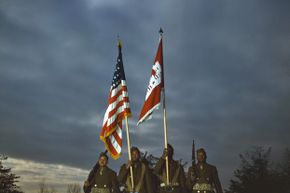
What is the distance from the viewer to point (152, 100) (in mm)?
17422

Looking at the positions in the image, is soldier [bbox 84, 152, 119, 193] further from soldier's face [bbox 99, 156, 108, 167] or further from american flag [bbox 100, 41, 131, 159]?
american flag [bbox 100, 41, 131, 159]

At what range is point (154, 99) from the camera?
17.4 metres

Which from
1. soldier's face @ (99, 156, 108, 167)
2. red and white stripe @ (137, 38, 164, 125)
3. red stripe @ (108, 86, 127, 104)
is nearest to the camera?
soldier's face @ (99, 156, 108, 167)

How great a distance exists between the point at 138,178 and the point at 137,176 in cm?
9

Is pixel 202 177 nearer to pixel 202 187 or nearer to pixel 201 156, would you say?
pixel 202 187

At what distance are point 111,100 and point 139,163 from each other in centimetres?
274

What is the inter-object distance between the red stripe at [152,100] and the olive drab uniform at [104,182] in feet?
8.10

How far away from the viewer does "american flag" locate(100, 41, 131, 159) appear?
1738 cm

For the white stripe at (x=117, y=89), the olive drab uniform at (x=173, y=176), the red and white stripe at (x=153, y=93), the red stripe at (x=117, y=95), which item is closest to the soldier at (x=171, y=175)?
the olive drab uniform at (x=173, y=176)

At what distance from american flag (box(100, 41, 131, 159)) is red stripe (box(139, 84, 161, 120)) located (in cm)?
62

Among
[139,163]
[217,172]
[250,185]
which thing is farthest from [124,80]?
[250,185]

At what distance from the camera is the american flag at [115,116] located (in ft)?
57.0

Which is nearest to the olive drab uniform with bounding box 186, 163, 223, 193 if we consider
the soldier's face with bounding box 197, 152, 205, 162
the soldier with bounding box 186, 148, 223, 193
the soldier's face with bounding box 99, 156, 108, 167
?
the soldier with bounding box 186, 148, 223, 193

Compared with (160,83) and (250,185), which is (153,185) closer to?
(160,83)
